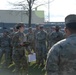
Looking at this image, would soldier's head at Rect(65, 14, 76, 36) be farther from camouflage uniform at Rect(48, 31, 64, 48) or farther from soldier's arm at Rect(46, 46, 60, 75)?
camouflage uniform at Rect(48, 31, 64, 48)

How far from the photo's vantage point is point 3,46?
547 inches

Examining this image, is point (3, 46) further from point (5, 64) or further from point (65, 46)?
point (65, 46)

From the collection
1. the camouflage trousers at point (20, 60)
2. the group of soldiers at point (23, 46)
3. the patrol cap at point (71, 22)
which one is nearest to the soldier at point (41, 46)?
the group of soldiers at point (23, 46)

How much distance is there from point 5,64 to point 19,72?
3716 mm

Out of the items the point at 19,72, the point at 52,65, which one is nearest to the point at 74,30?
the point at 52,65

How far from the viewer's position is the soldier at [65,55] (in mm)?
3711

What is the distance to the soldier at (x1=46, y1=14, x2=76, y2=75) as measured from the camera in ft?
12.2

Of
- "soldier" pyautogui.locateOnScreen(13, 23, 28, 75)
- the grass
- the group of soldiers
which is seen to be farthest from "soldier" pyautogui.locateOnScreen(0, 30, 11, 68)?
"soldier" pyautogui.locateOnScreen(13, 23, 28, 75)

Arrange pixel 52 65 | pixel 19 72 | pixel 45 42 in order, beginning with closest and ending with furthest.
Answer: pixel 52 65, pixel 19 72, pixel 45 42

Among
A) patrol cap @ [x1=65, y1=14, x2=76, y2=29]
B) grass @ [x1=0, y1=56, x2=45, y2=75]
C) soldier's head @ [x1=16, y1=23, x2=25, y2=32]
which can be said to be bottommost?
grass @ [x1=0, y1=56, x2=45, y2=75]

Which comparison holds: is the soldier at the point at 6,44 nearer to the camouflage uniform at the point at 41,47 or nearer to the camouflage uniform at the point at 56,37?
the camouflage uniform at the point at 41,47

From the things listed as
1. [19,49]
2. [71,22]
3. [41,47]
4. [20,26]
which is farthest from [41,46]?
[71,22]

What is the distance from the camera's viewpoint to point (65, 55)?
12.3 ft

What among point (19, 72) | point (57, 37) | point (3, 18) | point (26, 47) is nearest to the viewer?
point (26, 47)
